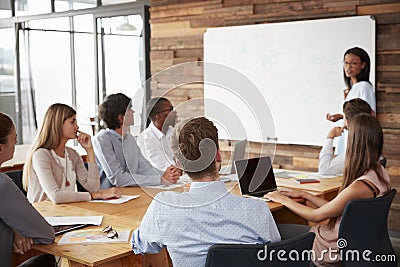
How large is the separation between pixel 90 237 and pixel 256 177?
1094mm

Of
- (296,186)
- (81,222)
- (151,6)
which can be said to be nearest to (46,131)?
(81,222)

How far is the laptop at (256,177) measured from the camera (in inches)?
106

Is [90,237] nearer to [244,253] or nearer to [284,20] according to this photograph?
[244,253]

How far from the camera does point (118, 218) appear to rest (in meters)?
2.66

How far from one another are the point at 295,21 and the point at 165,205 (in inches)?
141

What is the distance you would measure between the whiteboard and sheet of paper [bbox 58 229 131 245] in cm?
237

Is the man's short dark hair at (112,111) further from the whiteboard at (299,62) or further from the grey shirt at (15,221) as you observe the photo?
the grey shirt at (15,221)

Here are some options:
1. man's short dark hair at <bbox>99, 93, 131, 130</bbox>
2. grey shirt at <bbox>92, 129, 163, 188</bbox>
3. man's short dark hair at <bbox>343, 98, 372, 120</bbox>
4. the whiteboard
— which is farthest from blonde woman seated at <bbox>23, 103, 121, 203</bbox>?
the whiteboard

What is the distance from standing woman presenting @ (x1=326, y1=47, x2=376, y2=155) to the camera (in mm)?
4574

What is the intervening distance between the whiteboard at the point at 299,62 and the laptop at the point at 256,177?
1.57 metres

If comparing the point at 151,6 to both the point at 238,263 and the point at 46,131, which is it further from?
the point at 238,263

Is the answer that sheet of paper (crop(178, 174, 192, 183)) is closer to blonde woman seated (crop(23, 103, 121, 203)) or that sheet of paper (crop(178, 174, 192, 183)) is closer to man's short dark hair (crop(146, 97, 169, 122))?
man's short dark hair (crop(146, 97, 169, 122))

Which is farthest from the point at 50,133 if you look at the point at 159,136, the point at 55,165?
the point at 159,136

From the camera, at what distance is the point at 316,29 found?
16.1ft
